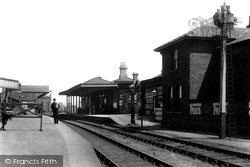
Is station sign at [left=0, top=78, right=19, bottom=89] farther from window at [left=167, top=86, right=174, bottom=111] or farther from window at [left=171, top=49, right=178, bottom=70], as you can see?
window at [left=171, top=49, right=178, bottom=70]

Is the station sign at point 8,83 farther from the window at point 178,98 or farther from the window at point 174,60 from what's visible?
the window at point 178,98

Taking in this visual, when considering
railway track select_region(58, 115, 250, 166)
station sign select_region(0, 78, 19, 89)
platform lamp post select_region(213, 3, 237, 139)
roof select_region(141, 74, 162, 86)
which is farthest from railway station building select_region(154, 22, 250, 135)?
station sign select_region(0, 78, 19, 89)

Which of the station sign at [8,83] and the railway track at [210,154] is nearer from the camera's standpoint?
the railway track at [210,154]

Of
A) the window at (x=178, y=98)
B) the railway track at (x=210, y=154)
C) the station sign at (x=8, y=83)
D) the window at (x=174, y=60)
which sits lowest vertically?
the railway track at (x=210, y=154)

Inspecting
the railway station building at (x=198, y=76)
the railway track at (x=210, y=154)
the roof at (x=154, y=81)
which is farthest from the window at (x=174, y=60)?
the railway track at (x=210, y=154)

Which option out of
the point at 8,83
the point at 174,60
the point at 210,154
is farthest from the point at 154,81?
the point at 210,154

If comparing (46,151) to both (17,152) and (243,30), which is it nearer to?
(17,152)

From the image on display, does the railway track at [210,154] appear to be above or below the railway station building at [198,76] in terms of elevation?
below

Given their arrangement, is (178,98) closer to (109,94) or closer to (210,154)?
(210,154)

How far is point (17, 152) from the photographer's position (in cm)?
806

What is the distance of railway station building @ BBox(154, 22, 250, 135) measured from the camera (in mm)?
19584

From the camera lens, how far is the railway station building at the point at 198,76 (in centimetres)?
1958

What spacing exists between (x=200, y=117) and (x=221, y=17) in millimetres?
6838

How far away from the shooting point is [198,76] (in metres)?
23.0
